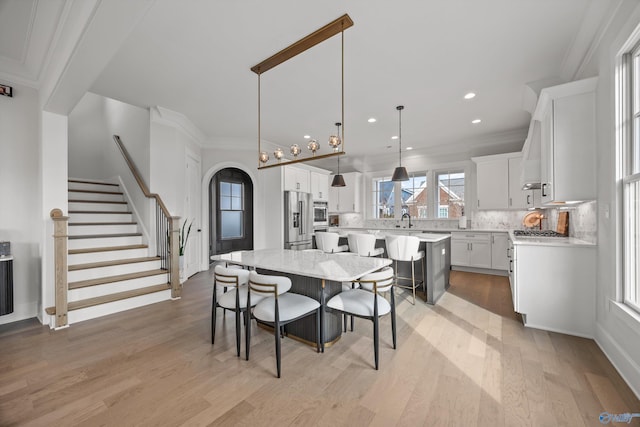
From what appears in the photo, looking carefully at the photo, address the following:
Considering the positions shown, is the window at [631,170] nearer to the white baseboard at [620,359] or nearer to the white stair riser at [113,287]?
the white baseboard at [620,359]

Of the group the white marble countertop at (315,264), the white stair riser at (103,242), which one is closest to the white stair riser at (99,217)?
the white stair riser at (103,242)

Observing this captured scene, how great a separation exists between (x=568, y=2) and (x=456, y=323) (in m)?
3.03

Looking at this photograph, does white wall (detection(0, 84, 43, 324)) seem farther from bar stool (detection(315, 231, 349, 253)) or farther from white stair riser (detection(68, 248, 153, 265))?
bar stool (detection(315, 231, 349, 253))

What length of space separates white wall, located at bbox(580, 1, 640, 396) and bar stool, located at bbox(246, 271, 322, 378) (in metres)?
2.23

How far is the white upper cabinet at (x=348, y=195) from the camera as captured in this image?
7.51 metres

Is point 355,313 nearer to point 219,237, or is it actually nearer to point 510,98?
point 510,98

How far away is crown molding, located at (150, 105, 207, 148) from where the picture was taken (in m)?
4.36

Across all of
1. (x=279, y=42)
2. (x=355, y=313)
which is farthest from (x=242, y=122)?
(x=355, y=313)

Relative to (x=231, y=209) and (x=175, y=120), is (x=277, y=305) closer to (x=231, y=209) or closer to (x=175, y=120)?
(x=175, y=120)

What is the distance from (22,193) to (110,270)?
130 cm

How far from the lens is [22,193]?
3232 mm

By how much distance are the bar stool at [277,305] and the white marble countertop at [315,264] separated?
0.17 meters

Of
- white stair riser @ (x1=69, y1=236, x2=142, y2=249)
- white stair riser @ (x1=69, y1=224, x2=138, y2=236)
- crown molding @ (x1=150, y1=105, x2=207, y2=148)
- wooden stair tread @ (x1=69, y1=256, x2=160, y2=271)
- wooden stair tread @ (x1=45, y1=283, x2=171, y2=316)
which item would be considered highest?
crown molding @ (x1=150, y1=105, x2=207, y2=148)

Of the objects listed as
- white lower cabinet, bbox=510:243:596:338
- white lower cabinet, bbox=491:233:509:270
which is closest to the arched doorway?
white lower cabinet, bbox=491:233:509:270
